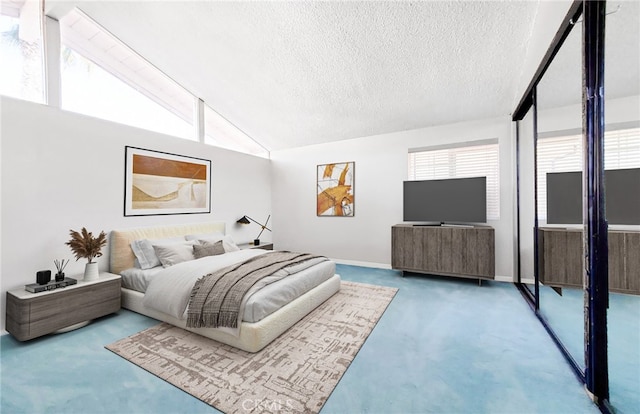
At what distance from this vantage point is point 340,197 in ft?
17.6

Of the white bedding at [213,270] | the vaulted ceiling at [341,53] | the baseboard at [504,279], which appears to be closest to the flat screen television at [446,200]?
the baseboard at [504,279]

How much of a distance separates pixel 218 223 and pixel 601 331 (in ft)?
15.6

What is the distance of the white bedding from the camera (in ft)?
7.29

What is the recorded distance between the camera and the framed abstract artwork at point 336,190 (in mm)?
5273

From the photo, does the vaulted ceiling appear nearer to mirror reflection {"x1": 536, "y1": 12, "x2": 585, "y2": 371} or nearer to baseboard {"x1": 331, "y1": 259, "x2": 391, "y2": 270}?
mirror reflection {"x1": 536, "y1": 12, "x2": 585, "y2": 371}

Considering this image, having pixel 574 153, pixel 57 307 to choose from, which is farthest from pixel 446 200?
pixel 57 307

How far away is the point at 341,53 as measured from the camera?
3.27 metres

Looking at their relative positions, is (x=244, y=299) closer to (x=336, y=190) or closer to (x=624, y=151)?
(x=336, y=190)

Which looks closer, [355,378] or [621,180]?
[355,378]

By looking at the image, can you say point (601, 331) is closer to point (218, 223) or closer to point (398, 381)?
point (398, 381)

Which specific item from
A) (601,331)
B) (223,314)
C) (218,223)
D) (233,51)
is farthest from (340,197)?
(601,331)

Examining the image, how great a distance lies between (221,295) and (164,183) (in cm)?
255

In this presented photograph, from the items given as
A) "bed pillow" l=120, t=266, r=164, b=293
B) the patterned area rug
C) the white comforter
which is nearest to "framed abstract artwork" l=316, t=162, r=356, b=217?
the white comforter

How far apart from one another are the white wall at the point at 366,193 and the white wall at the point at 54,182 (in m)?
2.64
